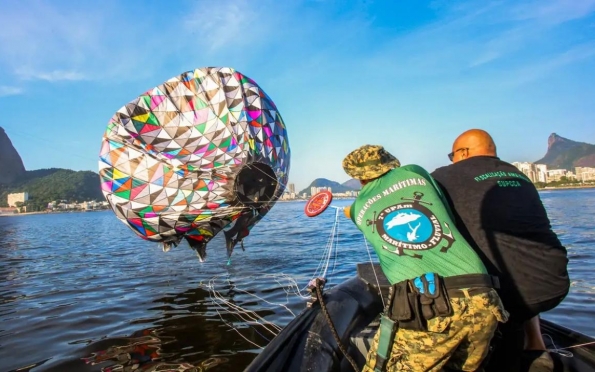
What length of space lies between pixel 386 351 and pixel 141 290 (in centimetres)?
955

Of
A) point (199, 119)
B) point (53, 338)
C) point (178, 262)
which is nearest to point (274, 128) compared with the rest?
point (199, 119)

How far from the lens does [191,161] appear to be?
26.0 ft

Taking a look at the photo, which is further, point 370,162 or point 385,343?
point 370,162

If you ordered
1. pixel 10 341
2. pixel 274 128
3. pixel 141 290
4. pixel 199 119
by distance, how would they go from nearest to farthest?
1. pixel 10 341
2. pixel 199 119
3. pixel 274 128
4. pixel 141 290

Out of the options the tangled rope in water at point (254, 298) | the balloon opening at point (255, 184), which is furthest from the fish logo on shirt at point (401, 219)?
the balloon opening at point (255, 184)

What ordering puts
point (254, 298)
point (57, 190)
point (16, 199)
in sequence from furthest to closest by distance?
point (57, 190) → point (16, 199) → point (254, 298)

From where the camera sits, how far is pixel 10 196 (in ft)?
556

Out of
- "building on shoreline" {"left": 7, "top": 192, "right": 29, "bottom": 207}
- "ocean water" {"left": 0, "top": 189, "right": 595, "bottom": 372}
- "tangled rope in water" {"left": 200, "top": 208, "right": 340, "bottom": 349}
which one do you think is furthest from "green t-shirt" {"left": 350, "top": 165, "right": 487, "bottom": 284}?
"building on shoreline" {"left": 7, "top": 192, "right": 29, "bottom": 207}

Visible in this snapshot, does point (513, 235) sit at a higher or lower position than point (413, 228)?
lower

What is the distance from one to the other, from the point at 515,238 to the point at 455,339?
0.85m

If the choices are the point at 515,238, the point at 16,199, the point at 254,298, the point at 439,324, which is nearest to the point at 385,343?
the point at 439,324

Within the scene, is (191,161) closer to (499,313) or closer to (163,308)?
(163,308)

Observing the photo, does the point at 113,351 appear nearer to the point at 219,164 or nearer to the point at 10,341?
the point at 10,341

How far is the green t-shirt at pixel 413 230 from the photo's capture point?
98.2 inches
